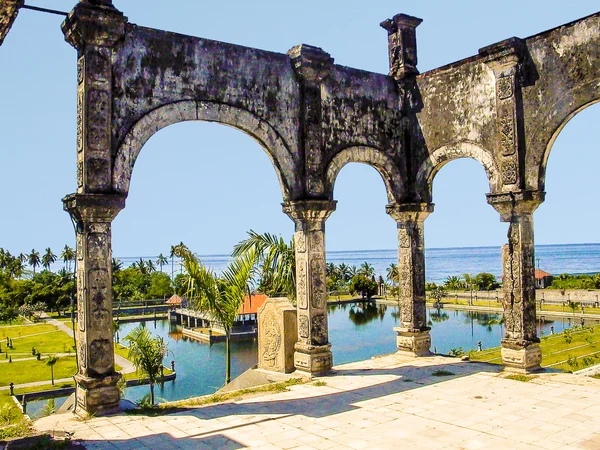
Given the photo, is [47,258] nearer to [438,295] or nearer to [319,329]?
[438,295]

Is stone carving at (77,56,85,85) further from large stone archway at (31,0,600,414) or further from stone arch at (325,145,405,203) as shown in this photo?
stone arch at (325,145,405,203)

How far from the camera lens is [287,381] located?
9.04 m

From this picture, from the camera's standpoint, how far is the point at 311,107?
961 centimetres

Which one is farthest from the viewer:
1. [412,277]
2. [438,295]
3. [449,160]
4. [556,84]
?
[438,295]

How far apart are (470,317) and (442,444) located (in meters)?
45.9

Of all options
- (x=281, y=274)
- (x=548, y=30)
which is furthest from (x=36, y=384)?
(x=548, y=30)

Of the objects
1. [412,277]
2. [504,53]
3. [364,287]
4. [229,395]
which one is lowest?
[364,287]

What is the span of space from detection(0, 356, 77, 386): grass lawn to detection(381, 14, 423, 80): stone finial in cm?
2567

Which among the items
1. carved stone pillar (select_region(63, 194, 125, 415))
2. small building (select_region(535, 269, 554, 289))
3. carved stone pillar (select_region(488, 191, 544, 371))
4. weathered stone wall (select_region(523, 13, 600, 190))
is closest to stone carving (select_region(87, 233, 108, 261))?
carved stone pillar (select_region(63, 194, 125, 415))

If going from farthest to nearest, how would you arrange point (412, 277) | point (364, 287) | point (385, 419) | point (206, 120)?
1. point (364, 287)
2. point (412, 277)
3. point (206, 120)
4. point (385, 419)

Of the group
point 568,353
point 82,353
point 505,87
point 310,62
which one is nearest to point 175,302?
point 568,353

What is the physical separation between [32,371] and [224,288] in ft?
84.2

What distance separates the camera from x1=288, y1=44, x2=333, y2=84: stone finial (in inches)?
370

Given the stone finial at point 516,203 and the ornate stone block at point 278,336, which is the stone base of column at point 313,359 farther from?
the stone finial at point 516,203
